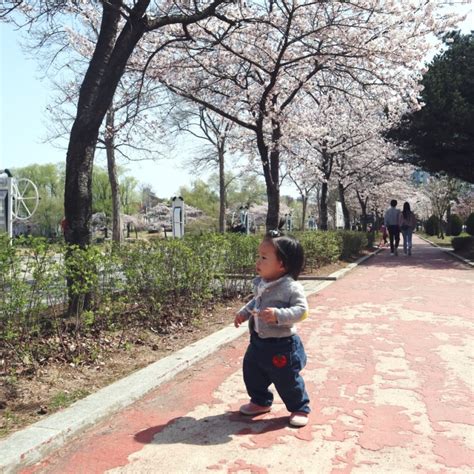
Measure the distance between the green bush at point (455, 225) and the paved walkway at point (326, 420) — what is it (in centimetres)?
4799

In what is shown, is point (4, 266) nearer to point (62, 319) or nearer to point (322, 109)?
point (62, 319)

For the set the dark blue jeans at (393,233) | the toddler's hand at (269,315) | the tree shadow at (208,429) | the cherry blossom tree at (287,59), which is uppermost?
the cherry blossom tree at (287,59)

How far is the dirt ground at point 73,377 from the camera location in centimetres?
350

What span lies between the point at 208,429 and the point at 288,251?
129cm

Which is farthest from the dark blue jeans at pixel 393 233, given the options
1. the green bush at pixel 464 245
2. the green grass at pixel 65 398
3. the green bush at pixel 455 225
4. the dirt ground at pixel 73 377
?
the green bush at pixel 455 225

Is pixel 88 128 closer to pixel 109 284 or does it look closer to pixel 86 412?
pixel 109 284

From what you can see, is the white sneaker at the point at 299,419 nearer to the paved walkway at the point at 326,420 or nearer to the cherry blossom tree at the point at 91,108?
the paved walkway at the point at 326,420

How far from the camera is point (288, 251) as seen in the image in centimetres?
337

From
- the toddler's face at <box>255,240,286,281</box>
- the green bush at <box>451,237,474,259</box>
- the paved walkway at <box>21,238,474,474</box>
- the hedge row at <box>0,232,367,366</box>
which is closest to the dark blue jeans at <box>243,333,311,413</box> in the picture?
the paved walkway at <box>21,238,474,474</box>

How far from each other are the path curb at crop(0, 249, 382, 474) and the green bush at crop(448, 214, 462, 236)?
163 feet

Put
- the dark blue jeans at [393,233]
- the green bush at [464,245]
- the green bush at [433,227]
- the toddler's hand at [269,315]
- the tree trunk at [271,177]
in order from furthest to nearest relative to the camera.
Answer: the green bush at [433,227], the green bush at [464,245], the dark blue jeans at [393,233], the tree trunk at [271,177], the toddler's hand at [269,315]

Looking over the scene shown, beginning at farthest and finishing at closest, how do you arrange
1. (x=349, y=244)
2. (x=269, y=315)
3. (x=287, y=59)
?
(x=349, y=244), (x=287, y=59), (x=269, y=315)

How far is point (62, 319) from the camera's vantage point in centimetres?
479

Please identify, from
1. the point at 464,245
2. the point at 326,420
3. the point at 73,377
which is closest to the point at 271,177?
the point at 73,377
